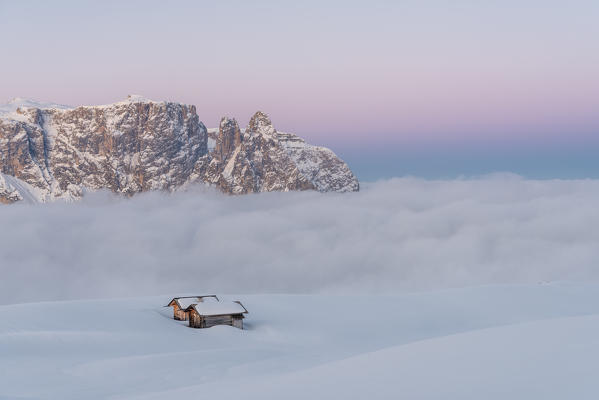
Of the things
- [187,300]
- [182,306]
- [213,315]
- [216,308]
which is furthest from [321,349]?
[187,300]

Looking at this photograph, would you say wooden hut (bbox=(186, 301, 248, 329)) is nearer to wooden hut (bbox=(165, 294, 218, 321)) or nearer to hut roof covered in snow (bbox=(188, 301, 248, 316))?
hut roof covered in snow (bbox=(188, 301, 248, 316))

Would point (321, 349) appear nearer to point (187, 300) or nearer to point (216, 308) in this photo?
point (216, 308)

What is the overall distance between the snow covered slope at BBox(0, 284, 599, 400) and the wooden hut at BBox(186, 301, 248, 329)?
1.34 metres

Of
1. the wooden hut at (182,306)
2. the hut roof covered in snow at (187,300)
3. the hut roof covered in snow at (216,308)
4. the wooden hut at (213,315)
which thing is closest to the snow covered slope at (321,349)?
the wooden hut at (182,306)

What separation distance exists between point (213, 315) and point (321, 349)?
10.6 meters

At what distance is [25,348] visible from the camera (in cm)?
2617

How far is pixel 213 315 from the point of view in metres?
40.7

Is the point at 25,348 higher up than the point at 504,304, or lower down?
lower down

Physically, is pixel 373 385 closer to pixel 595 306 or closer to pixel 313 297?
pixel 313 297

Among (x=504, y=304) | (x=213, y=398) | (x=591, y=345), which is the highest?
(x=504, y=304)

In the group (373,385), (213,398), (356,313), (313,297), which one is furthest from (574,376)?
(313,297)

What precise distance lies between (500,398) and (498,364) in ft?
6.95

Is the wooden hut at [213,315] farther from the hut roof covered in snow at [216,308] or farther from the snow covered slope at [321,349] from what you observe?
the snow covered slope at [321,349]

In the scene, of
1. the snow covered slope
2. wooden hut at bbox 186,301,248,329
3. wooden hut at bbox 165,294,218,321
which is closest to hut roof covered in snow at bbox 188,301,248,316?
wooden hut at bbox 186,301,248,329
